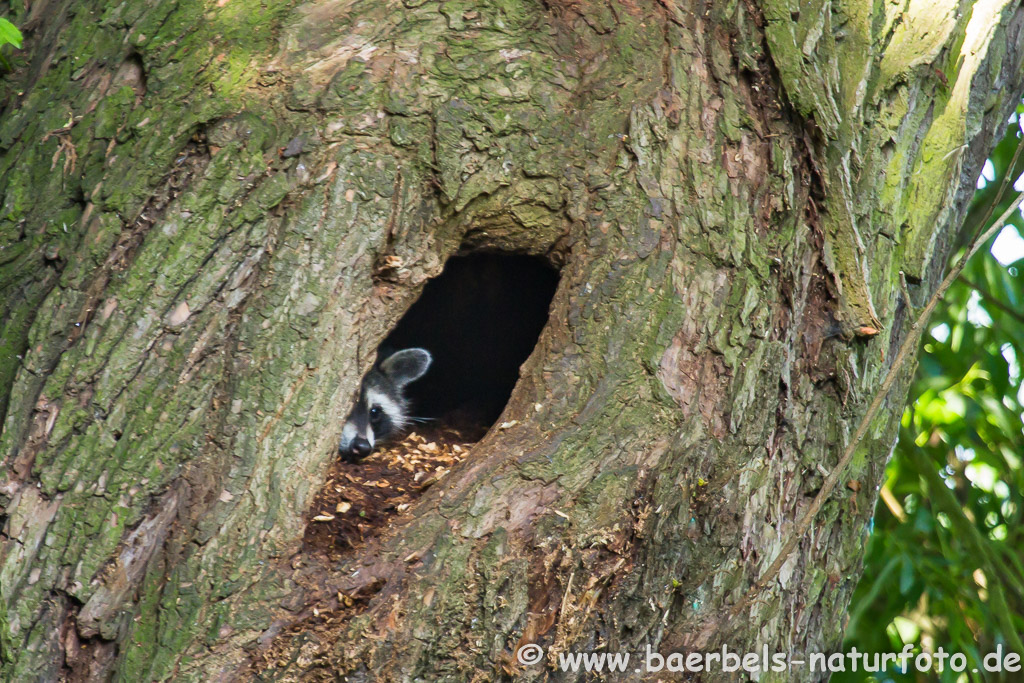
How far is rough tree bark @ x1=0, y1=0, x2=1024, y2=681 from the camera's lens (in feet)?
6.90

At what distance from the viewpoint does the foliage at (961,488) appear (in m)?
4.18

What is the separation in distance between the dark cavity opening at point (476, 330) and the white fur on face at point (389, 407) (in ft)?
0.58

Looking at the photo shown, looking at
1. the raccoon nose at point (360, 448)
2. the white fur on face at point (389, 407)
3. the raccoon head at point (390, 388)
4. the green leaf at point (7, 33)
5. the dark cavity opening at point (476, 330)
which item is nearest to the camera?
the green leaf at point (7, 33)

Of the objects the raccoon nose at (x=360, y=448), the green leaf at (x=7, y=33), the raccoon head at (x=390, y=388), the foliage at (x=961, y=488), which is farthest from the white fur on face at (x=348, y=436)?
the foliage at (x=961, y=488)

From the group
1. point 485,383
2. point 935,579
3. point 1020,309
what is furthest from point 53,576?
point 1020,309

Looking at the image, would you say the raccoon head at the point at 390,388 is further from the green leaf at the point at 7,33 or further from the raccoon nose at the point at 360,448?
the green leaf at the point at 7,33

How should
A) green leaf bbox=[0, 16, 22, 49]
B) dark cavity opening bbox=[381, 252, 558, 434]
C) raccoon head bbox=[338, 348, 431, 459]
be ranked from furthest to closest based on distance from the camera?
1. raccoon head bbox=[338, 348, 431, 459]
2. dark cavity opening bbox=[381, 252, 558, 434]
3. green leaf bbox=[0, 16, 22, 49]

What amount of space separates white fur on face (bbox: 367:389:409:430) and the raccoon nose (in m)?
0.96

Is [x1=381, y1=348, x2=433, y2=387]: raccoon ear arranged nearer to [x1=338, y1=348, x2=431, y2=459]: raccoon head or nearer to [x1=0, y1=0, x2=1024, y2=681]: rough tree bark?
[x1=338, y1=348, x2=431, y2=459]: raccoon head

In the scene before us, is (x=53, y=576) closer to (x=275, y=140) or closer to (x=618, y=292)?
(x=275, y=140)

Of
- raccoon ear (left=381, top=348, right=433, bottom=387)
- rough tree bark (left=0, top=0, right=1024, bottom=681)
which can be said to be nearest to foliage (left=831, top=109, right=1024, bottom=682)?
rough tree bark (left=0, top=0, right=1024, bottom=681)

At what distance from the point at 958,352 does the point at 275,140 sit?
11.9 feet

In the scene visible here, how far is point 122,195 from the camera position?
7.43ft

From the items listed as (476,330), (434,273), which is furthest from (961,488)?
(434,273)
